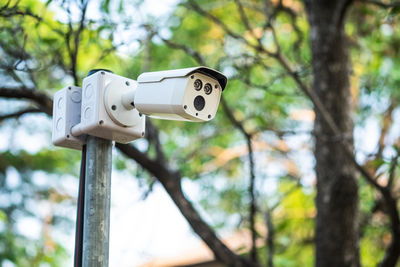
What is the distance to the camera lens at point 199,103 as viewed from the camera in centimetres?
128

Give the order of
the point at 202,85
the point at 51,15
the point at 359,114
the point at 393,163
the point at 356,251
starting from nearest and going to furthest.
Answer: the point at 202,85
the point at 393,163
the point at 356,251
the point at 51,15
the point at 359,114

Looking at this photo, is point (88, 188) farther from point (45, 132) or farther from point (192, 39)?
point (45, 132)

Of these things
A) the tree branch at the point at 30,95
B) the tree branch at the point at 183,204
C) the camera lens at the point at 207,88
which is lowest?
the tree branch at the point at 183,204

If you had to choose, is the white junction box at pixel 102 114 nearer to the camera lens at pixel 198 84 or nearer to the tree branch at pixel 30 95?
the camera lens at pixel 198 84

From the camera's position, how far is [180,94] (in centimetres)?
124

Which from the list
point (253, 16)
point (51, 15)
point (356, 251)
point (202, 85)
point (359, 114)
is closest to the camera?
point (202, 85)

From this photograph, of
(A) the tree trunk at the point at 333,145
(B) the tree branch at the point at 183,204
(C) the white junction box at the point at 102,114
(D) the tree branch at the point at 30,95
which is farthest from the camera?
(A) the tree trunk at the point at 333,145

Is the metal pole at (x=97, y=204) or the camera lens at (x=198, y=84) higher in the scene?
the camera lens at (x=198, y=84)

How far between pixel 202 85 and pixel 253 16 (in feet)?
16.7

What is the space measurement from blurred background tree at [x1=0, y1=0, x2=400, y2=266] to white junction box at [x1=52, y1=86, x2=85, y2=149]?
0.79m

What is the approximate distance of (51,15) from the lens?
12.7 ft

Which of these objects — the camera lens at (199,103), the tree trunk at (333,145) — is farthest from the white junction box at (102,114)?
the tree trunk at (333,145)

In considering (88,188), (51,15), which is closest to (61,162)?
(51,15)

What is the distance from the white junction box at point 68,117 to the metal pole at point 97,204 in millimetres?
64
